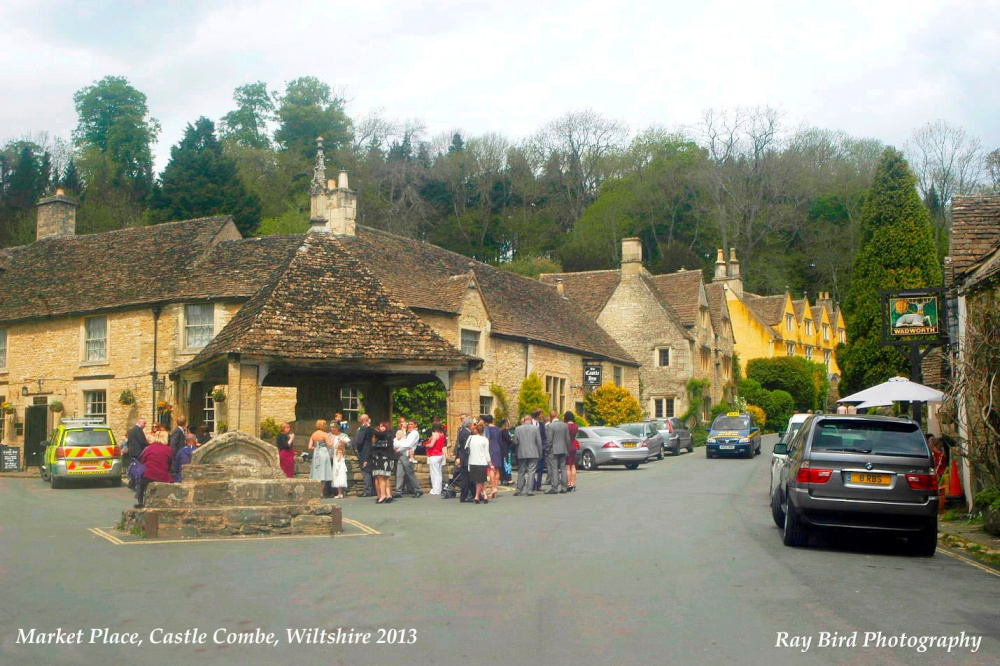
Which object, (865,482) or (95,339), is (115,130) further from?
(865,482)

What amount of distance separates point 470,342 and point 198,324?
9.14m

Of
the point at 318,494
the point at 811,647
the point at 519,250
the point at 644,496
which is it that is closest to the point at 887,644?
the point at 811,647

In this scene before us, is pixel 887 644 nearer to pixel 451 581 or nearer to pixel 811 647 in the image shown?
pixel 811 647

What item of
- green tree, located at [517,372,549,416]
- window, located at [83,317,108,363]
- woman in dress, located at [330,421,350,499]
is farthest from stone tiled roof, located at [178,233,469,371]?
green tree, located at [517,372,549,416]

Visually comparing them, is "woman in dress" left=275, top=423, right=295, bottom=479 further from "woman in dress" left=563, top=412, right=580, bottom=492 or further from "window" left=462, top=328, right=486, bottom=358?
"window" left=462, top=328, right=486, bottom=358

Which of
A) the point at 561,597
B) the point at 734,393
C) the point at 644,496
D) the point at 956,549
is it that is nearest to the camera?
the point at 561,597

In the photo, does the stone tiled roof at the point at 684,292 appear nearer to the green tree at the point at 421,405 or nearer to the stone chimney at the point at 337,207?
the stone chimney at the point at 337,207

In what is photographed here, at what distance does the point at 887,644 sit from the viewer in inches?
281

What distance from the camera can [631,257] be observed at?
53000mm

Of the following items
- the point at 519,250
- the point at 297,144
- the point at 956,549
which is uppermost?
the point at 297,144

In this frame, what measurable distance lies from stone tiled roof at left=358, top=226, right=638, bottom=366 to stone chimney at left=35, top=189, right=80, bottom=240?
12687 mm

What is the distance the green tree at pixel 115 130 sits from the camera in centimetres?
7012

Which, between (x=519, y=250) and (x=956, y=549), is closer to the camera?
(x=956, y=549)

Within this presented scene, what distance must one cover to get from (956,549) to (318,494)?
8937 mm
